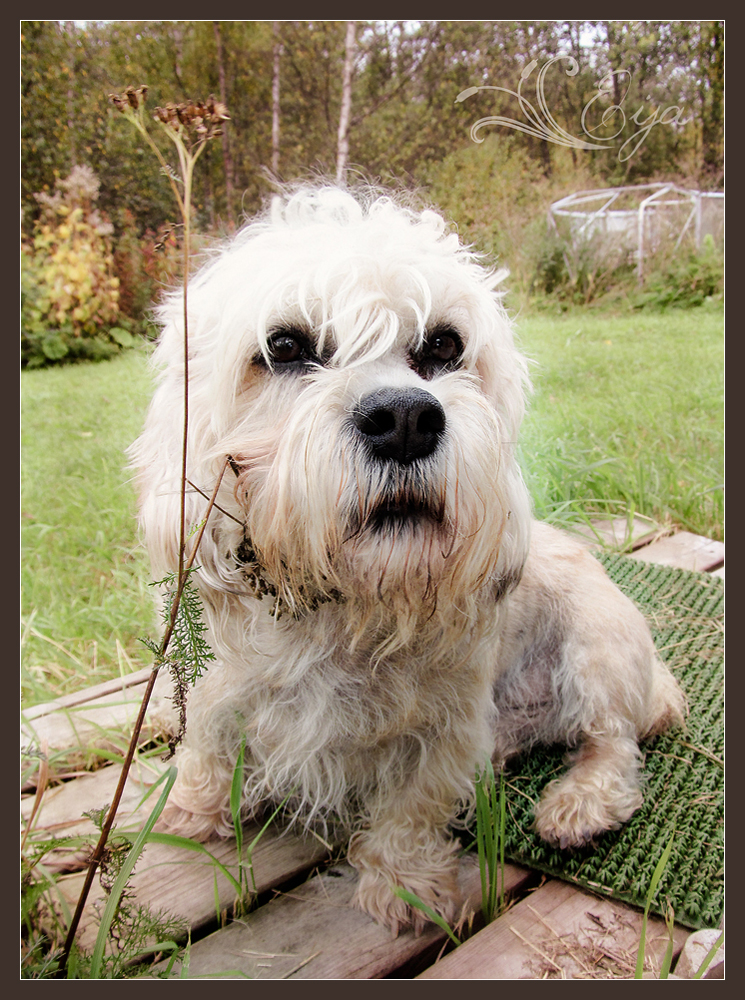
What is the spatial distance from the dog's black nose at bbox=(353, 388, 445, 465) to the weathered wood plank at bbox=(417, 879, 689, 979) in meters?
0.90

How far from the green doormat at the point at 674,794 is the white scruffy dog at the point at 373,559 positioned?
53 millimetres

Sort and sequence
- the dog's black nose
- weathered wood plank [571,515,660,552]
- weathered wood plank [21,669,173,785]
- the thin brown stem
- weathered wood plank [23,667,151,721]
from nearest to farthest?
the dog's black nose
the thin brown stem
weathered wood plank [21,669,173,785]
weathered wood plank [23,667,151,721]
weathered wood plank [571,515,660,552]

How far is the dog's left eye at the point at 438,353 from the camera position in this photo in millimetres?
1117

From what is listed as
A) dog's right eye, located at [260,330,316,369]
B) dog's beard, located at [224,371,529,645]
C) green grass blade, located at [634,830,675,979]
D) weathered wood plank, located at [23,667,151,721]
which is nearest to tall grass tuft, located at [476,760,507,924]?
green grass blade, located at [634,830,675,979]

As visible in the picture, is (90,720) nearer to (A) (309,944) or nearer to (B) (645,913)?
(A) (309,944)

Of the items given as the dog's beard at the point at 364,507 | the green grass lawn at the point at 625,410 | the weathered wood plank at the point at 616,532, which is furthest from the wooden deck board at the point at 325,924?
the weathered wood plank at the point at 616,532

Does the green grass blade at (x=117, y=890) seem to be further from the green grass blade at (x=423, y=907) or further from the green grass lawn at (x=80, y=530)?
the green grass lawn at (x=80, y=530)

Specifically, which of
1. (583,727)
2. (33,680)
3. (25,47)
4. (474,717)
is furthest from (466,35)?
(33,680)

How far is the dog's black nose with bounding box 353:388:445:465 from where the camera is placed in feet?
2.89

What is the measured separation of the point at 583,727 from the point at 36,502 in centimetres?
144

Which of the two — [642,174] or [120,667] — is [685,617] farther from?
[120,667]

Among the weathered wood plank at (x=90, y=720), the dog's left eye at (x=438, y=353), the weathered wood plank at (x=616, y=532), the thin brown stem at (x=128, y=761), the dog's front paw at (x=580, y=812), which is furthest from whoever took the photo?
the weathered wood plank at (x=616, y=532)

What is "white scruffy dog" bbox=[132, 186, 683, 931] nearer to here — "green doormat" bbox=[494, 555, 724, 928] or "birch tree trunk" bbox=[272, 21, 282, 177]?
"green doormat" bbox=[494, 555, 724, 928]

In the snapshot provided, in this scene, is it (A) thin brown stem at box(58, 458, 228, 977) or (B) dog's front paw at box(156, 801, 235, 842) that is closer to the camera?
(A) thin brown stem at box(58, 458, 228, 977)
